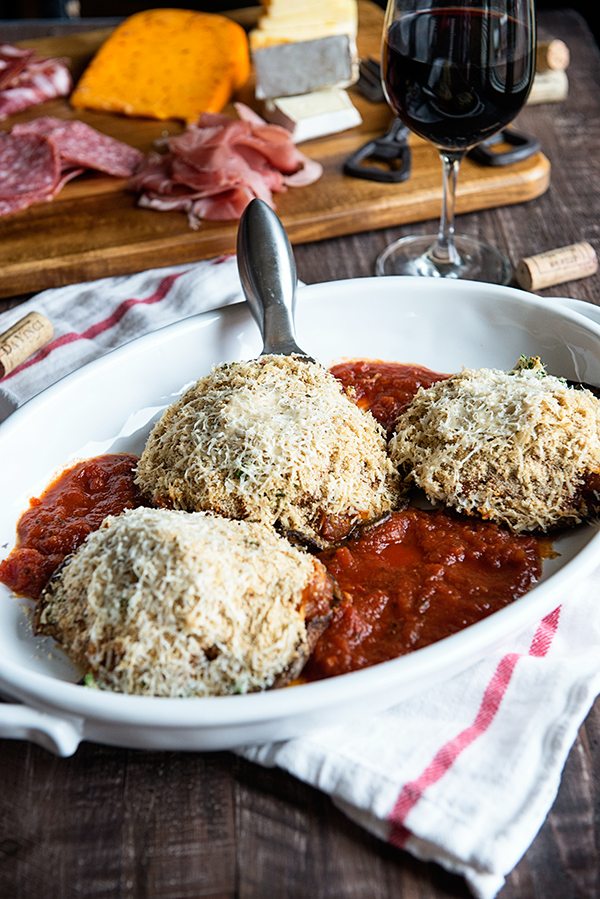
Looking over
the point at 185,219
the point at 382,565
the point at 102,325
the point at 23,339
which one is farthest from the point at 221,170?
the point at 382,565

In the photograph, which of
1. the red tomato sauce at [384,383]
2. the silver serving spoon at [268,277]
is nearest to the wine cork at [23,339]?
the silver serving spoon at [268,277]

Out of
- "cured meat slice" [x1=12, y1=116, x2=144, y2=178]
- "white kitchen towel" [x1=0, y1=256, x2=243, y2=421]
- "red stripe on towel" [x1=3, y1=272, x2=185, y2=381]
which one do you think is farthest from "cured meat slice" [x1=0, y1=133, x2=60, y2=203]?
"red stripe on towel" [x1=3, y1=272, x2=185, y2=381]

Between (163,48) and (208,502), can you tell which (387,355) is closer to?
(208,502)

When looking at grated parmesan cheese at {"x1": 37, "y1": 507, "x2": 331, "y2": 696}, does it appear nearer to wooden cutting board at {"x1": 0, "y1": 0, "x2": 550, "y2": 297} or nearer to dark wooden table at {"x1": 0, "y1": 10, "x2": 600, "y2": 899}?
dark wooden table at {"x1": 0, "y1": 10, "x2": 600, "y2": 899}

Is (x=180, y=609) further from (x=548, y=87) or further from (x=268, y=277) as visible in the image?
(x=548, y=87)

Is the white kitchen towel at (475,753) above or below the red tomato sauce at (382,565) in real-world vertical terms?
below

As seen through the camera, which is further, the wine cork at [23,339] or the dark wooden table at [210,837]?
the wine cork at [23,339]

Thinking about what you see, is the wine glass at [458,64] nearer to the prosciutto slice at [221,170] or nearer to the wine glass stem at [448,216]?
the wine glass stem at [448,216]

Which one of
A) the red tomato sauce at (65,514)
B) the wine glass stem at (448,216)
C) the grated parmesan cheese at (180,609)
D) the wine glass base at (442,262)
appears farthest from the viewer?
the wine glass base at (442,262)
